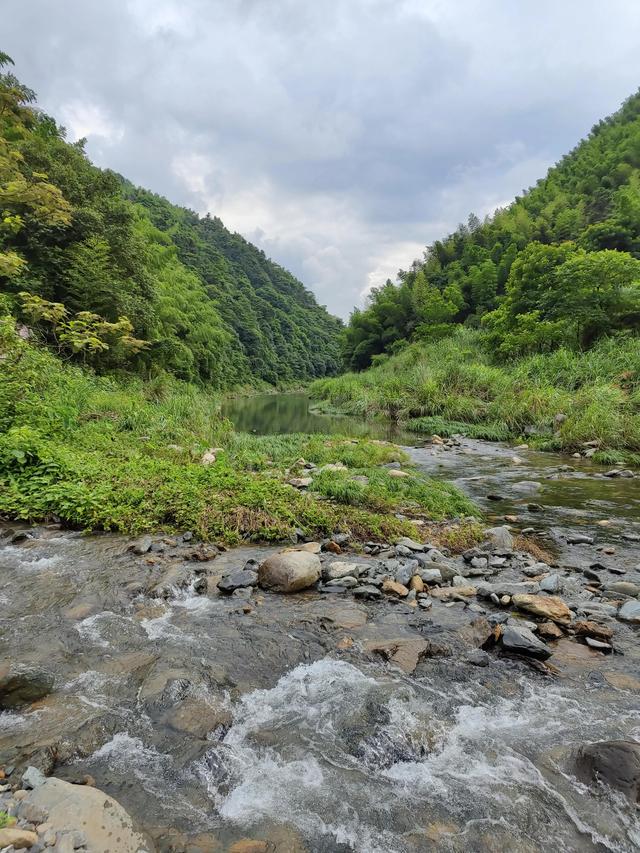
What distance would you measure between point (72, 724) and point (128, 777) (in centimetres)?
60

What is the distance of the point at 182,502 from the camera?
21.4ft

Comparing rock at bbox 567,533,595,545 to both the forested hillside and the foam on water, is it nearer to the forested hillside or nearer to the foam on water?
the foam on water

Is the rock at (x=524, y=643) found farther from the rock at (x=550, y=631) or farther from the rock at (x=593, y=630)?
the rock at (x=593, y=630)

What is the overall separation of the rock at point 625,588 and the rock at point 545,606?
3.20ft

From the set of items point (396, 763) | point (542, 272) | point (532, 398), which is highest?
point (542, 272)

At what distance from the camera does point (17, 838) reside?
5.78 ft

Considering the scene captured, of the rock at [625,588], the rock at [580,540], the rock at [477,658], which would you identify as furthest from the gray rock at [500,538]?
the rock at [477,658]

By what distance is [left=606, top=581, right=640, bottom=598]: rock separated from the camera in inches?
187

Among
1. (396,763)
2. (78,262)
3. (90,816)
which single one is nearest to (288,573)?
(396,763)

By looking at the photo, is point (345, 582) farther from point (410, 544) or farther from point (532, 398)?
point (532, 398)

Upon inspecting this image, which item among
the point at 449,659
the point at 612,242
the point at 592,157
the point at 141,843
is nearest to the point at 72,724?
the point at 141,843

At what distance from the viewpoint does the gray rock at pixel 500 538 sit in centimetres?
602

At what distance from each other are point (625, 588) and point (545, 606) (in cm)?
138

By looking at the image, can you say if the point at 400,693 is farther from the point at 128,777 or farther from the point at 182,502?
the point at 182,502
